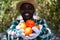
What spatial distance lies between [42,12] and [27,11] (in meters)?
1.07

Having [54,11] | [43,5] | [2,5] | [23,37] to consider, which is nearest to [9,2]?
[2,5]

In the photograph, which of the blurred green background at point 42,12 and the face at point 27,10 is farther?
the blurred green background at point 42,12

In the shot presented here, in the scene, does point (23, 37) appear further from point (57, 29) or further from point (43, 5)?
point (57, 29)

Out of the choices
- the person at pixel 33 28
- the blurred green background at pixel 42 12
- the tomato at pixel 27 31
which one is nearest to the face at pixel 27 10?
the person at pixel 33 28

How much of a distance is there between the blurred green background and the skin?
761 millimetres

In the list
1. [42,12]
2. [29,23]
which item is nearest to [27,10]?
[29,23]

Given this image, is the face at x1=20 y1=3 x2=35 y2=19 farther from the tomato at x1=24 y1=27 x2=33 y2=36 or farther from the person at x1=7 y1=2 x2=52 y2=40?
the tomato at x1=24 y1=27 x2=33 y2=36

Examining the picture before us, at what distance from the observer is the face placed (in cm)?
252

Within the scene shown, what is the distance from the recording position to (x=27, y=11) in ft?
8.26

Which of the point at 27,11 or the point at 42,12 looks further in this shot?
the point at 42,12

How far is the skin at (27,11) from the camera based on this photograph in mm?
2520

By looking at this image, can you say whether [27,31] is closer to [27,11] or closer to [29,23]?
[29,23]

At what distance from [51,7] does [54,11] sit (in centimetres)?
12

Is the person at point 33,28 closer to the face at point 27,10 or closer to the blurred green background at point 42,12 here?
the face at point 27,10
